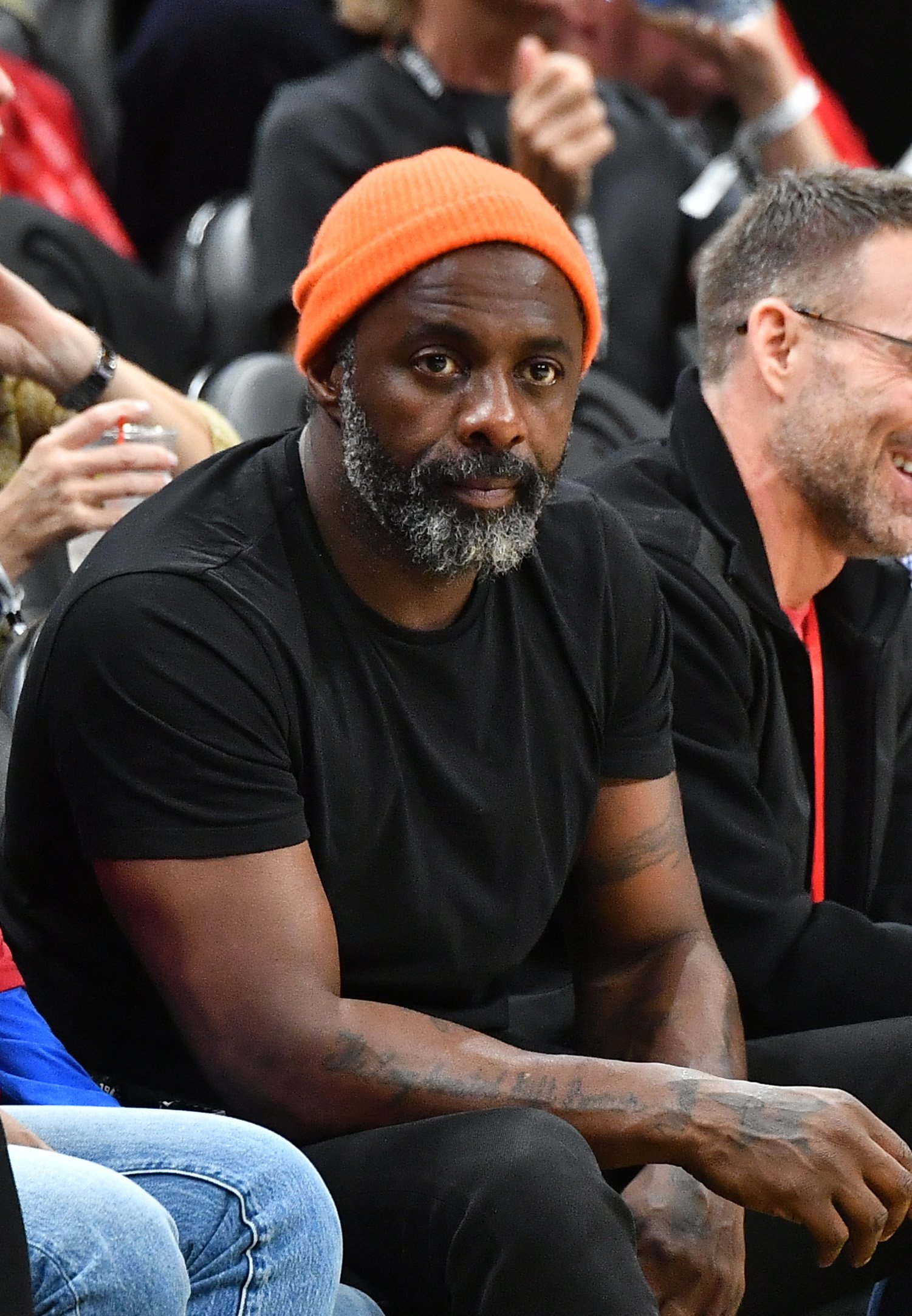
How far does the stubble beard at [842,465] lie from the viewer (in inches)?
103

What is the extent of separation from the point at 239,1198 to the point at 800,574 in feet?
4.48

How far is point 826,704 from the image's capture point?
260 cm

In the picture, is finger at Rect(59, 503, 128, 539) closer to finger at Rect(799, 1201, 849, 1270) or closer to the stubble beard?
the stubble beard

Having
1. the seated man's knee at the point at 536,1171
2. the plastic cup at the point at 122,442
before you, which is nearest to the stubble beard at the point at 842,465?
the plastic cup at the point at 122,442

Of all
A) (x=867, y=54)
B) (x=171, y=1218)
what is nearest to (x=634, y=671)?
(x=171, y=1218)

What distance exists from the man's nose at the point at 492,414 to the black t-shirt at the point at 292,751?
0.18m

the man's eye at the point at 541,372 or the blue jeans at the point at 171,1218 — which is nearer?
the blue jeans at the point at 171,1218

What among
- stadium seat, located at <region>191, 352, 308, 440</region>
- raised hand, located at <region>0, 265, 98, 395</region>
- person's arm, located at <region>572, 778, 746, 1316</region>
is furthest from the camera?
stadium seat, located at <region>191, 352, 308, 440</region>

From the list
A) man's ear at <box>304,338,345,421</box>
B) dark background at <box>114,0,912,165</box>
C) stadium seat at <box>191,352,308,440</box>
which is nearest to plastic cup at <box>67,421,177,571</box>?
stadium seat at <box>191,352,308,440</box>

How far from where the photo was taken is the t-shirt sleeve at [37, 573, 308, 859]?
69.4 inches

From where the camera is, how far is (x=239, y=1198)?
5.15 feet

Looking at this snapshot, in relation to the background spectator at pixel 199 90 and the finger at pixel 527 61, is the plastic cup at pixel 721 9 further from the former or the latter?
the background spectator at pixel 199 90

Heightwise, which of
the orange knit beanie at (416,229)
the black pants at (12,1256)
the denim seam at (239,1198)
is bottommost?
the denim seam at (239,1198)

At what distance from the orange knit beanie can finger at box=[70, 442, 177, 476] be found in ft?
1.62
